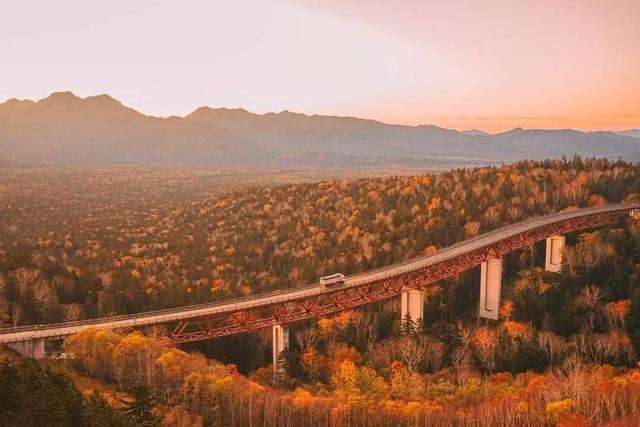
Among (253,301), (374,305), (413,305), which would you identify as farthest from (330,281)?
(374,305)

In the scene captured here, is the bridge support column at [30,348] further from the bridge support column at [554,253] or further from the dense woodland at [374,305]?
the bridge support column at [554,253]

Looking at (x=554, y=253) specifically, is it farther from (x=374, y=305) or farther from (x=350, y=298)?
(x=350, y=298)

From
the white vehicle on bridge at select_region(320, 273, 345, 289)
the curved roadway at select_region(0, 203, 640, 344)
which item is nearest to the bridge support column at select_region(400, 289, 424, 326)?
the curved roadway at select_region(0, 203, 640, 344)

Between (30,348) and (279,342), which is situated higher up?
(30,348)

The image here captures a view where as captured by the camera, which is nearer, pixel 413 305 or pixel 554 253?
pixel 413 305

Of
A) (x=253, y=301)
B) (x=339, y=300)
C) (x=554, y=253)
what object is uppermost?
(x=554, y=253)

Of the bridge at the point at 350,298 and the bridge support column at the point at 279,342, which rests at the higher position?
the bridge at the point at 350,298

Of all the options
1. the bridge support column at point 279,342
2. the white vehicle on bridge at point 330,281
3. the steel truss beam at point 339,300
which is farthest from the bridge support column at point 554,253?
the bridge support column at point 279,342
